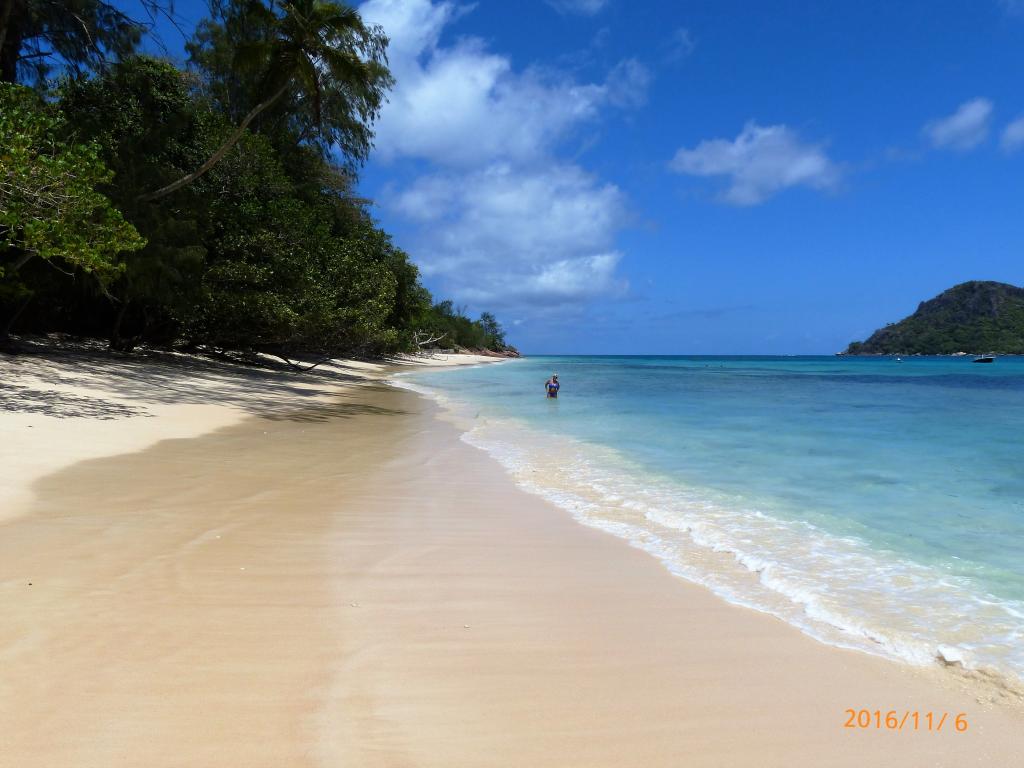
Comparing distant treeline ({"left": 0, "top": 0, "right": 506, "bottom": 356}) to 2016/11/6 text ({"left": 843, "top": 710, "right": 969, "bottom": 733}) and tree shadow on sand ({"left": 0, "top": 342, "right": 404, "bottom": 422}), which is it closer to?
tree shadow on sand ({"left": 0, "top": 342, "right": 404, "bottom": 422})

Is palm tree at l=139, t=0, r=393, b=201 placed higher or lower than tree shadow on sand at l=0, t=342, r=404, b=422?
higher

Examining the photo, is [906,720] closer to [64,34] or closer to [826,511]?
[826,511]

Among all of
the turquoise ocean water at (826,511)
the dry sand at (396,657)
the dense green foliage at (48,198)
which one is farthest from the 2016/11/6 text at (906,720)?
the dense green foliage at (48,198)

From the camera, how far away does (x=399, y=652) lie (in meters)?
3.08

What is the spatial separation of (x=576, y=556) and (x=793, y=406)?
1991 centimetres

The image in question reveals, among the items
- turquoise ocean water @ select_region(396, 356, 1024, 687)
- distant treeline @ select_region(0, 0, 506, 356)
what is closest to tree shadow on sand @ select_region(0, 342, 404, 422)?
distant treeline @ select_region(0, 0, 506, 356)

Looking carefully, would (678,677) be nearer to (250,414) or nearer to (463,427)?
(463,427)

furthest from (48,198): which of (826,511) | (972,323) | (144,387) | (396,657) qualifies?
(972,323)

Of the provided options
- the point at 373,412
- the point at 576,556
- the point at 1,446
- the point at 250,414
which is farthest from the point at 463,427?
the point at 576,556

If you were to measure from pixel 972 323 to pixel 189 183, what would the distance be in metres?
156

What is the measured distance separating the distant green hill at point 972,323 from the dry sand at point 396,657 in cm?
15476

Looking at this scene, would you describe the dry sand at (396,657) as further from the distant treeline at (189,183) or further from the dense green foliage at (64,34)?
the dense green foliage at (64,34)

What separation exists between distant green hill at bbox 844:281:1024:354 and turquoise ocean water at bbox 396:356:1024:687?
14153cm

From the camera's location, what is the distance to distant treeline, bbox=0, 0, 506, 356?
10805 millimetres
